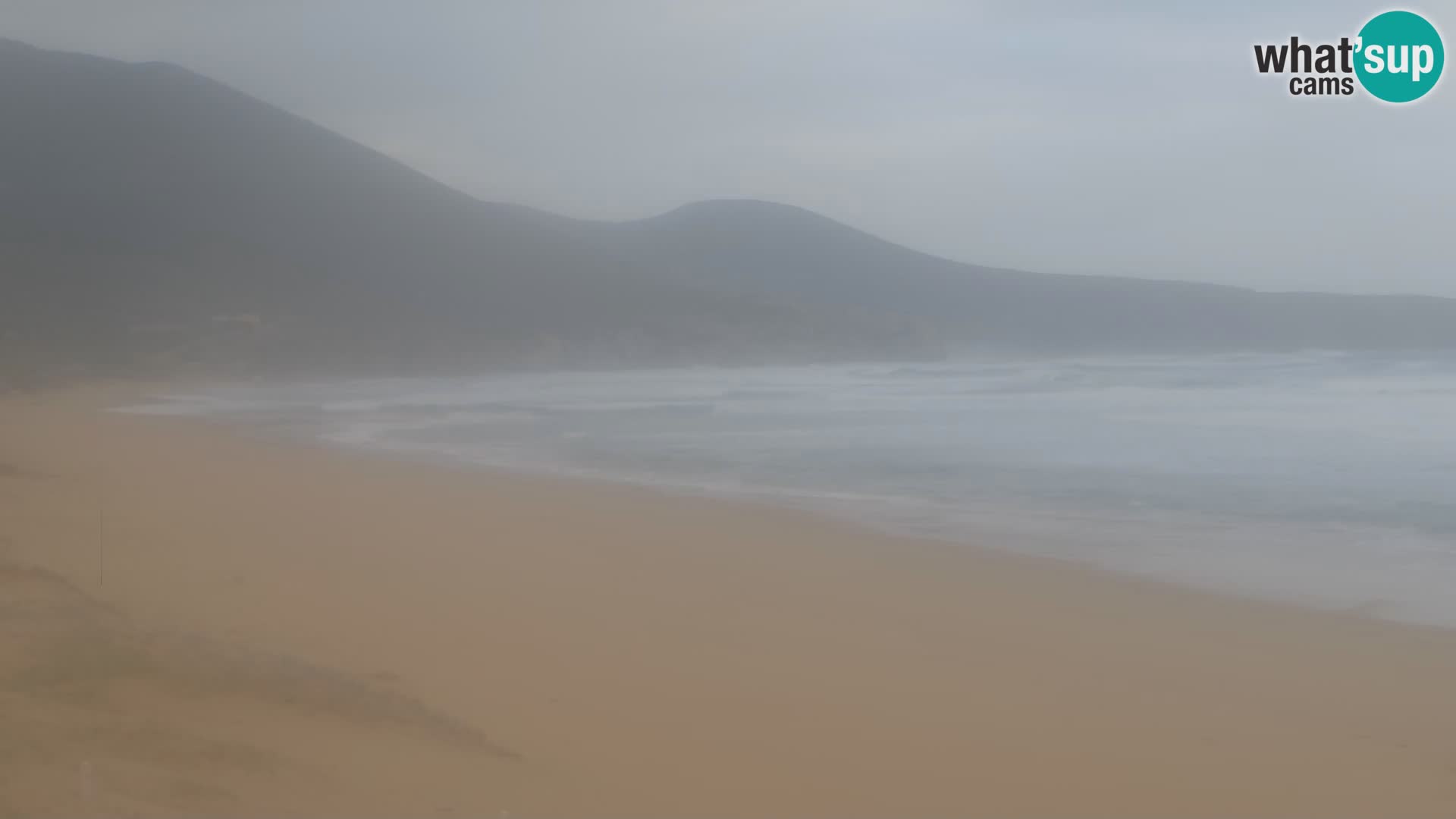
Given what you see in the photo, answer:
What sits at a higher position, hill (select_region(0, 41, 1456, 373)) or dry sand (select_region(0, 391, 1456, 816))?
hill (select_region(0, 41, 1456, 373))

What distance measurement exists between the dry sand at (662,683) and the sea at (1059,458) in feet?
4.12

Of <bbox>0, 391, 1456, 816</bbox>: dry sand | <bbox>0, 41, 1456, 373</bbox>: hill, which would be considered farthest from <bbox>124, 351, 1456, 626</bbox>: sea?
<bbox>0, 41, 1456, 373</bbox>: hill

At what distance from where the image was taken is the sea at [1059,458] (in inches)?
320

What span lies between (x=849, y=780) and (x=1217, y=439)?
14.1 m

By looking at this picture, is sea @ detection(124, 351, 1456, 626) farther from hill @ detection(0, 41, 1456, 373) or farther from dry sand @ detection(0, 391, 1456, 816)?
hill @ detection(0, 41, 1456, 373)

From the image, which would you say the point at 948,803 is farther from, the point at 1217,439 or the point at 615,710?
the point at 1217,439

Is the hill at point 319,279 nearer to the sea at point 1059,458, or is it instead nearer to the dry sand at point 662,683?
the sea at point 1059,458

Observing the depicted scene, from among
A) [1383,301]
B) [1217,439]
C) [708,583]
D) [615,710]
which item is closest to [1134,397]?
[1217,439]

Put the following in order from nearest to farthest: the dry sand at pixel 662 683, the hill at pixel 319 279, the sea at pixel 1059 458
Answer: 1. the dry sand at pixel 662 683
2. the sea at pixel 1059 458
3. the hill at pixel 319 279

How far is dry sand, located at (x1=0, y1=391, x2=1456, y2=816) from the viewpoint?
3570 mm

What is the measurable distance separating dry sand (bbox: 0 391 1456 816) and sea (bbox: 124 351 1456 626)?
1255mm

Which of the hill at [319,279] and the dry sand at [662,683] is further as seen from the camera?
the hill at [319,279]

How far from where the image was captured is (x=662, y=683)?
4.71 m

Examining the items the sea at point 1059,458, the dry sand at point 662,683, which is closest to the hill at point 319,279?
the sea at point 1059,458
